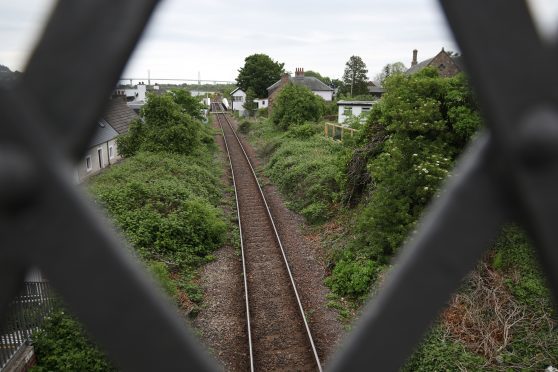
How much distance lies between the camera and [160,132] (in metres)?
22.2

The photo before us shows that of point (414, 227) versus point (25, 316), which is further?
point (414, 227)

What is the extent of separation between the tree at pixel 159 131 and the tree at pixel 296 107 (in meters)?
9.77

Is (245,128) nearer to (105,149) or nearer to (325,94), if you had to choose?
(105,149)

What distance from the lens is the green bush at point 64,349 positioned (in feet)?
22.8

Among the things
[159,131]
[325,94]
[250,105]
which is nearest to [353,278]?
[159,131]

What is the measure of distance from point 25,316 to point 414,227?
8.22 meters

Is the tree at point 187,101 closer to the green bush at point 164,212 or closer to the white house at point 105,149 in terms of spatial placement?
the white house at point 105,149

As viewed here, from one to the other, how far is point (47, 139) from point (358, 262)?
10.4 metres

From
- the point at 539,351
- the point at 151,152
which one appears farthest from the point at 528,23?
the point at 151,152

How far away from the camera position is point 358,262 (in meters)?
10.5

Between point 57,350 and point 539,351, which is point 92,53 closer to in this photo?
point 57,350

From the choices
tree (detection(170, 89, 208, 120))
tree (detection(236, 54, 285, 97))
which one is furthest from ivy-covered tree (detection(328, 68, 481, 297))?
tree (detection(236, 54, 285, 97))

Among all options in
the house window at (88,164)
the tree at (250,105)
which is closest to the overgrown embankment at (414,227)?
the house window at (88,164)

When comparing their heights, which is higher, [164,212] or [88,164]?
[88,164]
